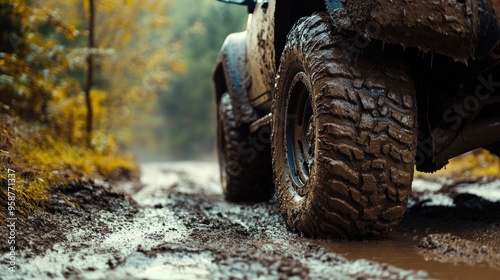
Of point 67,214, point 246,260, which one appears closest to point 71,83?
point 67,214

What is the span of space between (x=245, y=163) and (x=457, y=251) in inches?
117

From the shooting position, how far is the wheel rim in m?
3.05

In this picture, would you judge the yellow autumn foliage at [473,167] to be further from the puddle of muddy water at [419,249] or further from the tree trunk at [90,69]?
the tree trunk at [90,69]

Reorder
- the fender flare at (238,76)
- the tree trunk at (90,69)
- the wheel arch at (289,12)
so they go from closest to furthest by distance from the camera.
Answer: the wheel arch at (289,12), the fender flare at (238,76), the tree trunk at (90,69)

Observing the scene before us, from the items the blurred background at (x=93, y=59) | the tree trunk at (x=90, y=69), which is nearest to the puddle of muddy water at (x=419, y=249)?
the blurred background at (x=93, y=59)

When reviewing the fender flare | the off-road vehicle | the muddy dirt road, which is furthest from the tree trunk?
the off-road vehicle

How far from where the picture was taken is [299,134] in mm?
3199

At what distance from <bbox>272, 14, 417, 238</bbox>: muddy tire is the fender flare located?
2079 mm

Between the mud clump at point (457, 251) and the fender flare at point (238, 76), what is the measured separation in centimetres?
253

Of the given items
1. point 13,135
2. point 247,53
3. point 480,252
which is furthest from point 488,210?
point 13,135

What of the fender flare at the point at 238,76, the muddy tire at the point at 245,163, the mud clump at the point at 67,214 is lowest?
the mud clump at the point at 67,214

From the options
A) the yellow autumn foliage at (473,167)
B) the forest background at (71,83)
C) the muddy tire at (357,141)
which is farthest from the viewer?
the yellow autumn foliage at (473,167)

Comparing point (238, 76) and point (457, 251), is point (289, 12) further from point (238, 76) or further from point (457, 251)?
point (457, 251)

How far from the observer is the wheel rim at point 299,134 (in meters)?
3.05
